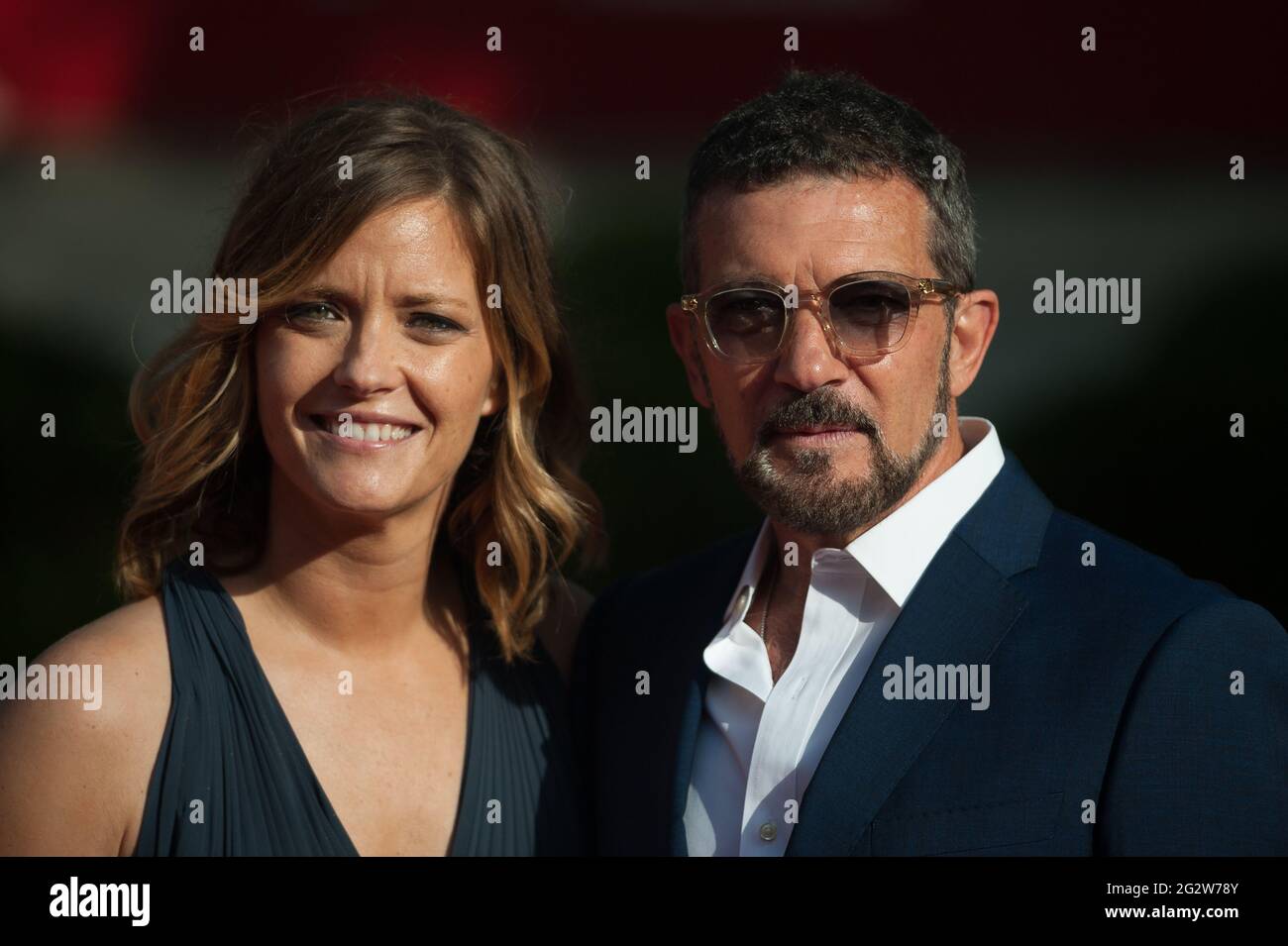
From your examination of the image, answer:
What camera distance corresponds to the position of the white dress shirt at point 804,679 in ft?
9.46

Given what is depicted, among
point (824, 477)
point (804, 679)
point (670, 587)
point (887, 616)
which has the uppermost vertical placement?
point (824, 477)

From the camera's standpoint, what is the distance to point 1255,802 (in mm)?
2553

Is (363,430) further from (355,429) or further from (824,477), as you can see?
(824,477)

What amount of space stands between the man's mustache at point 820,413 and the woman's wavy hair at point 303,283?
77 centimetres

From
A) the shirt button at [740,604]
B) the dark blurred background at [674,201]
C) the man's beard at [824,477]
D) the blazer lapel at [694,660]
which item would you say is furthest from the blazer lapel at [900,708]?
the dark blurred background at [674,201]

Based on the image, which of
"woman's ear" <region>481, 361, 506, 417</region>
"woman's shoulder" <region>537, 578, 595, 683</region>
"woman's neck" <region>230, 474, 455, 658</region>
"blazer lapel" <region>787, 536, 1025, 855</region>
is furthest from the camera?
"woman's shoulder" <region>537, 578, 595, 683</region>

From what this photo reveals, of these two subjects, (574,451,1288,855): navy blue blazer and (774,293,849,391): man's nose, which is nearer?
(574,451,1288,855): navy blue blazer

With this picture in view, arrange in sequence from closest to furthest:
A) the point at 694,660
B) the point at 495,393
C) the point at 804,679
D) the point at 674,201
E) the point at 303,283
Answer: the point at 804,679 < the point at 303,283 < the point at 694,660 < the point at 495,393 < the point at 674,201

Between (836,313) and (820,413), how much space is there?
23cm

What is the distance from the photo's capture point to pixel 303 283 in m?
3.09

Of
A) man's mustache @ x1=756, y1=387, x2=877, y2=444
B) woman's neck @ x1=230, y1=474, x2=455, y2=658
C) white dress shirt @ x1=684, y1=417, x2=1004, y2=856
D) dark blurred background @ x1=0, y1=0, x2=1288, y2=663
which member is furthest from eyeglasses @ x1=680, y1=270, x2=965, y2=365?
dark blurred background @ x1=0, y1=0, x2=1288, y2=663

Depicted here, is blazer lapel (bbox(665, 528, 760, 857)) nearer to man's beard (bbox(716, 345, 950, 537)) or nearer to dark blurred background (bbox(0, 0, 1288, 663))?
man's beard (bbox(716, 345, 950, 537))

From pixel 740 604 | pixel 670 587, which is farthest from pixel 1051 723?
pixel 670 587

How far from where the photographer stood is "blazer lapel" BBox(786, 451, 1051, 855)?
2723 mm
